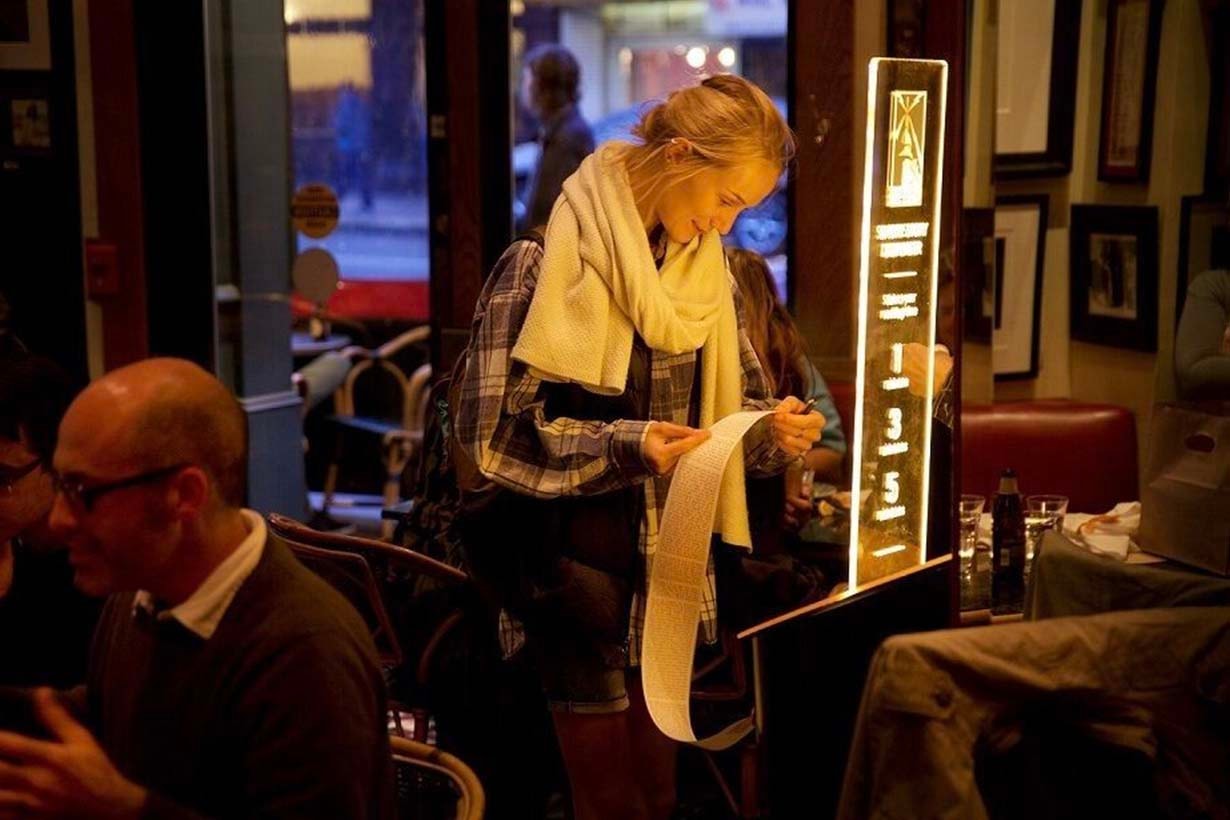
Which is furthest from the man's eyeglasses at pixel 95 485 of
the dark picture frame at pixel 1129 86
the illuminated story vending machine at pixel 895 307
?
the dark picture frame at pixel 1129 86

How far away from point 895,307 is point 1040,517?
113 centimetres

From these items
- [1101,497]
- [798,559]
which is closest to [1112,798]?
[798,559]

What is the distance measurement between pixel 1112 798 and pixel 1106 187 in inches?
75.7

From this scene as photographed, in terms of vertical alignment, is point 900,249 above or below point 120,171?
below

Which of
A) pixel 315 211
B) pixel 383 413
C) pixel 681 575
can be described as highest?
pixel 315 211

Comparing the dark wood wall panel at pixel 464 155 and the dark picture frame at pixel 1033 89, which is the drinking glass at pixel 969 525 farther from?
the dark wood wall panel at pixel 464 155

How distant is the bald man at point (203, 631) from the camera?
66.2 inches

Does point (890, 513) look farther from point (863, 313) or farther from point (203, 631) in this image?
point (203, 631)

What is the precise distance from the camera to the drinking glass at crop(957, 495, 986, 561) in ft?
11.0

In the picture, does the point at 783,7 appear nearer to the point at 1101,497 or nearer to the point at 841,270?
the point at 841,270

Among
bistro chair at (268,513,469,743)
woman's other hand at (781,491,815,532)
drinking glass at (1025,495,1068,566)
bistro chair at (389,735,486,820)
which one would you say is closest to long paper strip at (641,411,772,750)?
bistro chair at (389,735,486,820)

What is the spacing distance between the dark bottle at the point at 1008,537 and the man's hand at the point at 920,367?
883 mm

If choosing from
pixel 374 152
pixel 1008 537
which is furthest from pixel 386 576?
pixel 374 152

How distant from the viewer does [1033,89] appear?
11.8ft
